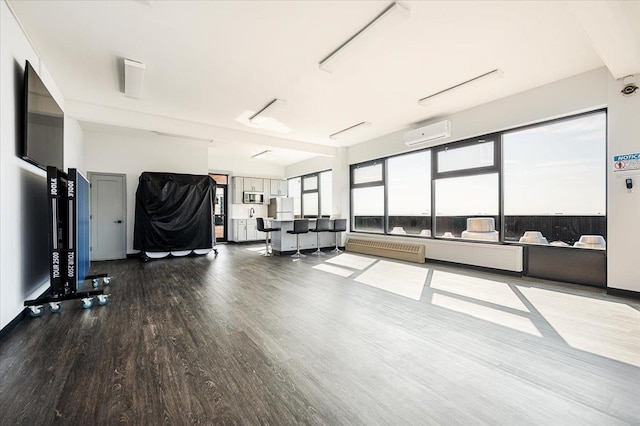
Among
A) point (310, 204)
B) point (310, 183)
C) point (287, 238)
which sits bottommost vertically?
point (287, 238)

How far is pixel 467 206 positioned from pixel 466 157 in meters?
0.99

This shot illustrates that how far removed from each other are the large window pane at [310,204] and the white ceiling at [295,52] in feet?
16.0

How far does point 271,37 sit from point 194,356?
3270 millimetres

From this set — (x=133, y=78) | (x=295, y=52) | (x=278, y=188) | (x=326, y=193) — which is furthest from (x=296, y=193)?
(x=295, y=52)

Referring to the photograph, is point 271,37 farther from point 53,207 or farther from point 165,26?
point 53,207

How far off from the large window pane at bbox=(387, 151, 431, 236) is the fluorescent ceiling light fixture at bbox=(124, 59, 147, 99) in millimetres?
5556

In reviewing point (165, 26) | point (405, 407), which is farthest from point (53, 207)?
point (405, 407)

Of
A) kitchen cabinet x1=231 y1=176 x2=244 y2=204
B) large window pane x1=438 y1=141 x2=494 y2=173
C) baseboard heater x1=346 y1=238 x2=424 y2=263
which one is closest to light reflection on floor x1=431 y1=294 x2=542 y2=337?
baseboard heater x1=346 y1=238 x2=424 y2=263

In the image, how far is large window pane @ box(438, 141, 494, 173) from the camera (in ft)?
17.2

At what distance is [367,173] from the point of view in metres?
7.91

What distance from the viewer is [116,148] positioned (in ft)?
22.2

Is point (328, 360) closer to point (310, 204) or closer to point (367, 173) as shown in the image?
point (367, 173)

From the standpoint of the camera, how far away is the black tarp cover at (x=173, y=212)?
662 centimetres

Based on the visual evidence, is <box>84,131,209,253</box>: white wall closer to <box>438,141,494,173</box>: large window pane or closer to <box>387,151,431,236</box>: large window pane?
<box>387,151,431,236</box>: large window pane
